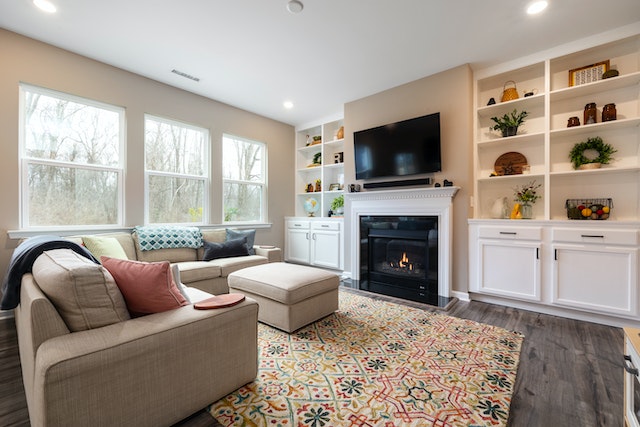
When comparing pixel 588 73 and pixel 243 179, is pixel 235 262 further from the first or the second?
pixel 588 73

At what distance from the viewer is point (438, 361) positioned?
1.90m

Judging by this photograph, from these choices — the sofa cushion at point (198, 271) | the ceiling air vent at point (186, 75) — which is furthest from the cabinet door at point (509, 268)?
the ceiling air vent at point (186, 75)

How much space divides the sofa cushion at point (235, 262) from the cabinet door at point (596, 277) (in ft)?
10.7


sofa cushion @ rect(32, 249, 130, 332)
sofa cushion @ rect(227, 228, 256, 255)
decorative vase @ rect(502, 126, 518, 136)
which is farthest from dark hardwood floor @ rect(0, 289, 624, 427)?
sofa cushion @ rect(227, 228, 256, 255)

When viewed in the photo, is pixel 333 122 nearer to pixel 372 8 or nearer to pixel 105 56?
pixel 372 8

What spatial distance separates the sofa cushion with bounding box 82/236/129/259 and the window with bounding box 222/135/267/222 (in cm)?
174

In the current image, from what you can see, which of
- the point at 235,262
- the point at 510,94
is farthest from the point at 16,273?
the point at 510,94

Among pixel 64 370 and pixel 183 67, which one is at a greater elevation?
pixel 183 67

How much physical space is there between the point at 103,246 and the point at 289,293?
1976 mm

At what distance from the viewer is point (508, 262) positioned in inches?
118

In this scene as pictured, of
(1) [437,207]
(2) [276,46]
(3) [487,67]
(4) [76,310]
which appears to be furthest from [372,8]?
(4) [76,310]

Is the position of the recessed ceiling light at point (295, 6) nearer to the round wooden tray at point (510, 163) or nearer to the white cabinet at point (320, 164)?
the white cabinet at point (320, 164)

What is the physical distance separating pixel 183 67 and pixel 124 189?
5.34 ft

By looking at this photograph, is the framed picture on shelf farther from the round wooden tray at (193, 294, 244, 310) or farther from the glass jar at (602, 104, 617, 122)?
the round wooden tray at (193, 294, 244, 310)
